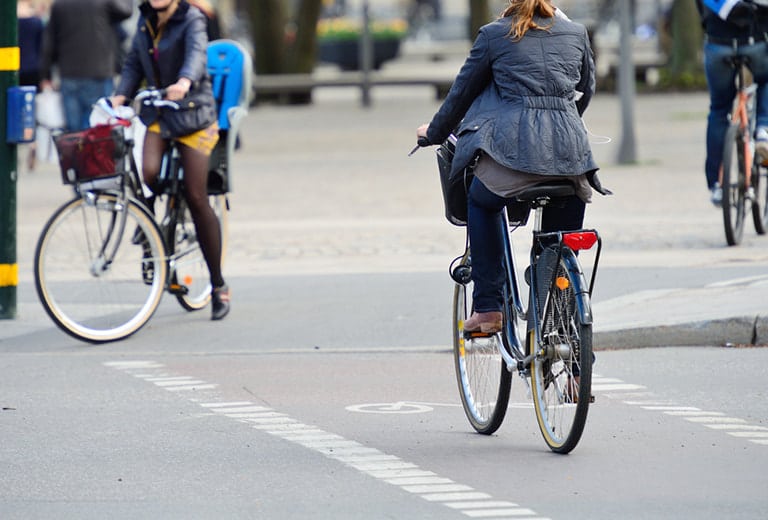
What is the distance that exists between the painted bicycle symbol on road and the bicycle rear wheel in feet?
7.32

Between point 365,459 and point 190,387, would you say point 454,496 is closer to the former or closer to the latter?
point 365,459

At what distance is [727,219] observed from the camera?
10211 mm

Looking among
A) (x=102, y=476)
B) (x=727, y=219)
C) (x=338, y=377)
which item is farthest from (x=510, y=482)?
(x=727, y=219)

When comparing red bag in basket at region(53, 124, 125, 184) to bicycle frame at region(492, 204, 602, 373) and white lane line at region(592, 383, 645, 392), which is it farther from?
bicycle frame at region(492, 204, 602, 373)

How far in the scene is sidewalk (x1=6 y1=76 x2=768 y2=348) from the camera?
8086 mm

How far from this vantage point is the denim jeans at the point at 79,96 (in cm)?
1460

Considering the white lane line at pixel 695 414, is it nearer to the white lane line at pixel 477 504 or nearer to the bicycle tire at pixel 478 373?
the bicycle tire at pixel 478 373

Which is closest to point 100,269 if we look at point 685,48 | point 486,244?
point 486,244

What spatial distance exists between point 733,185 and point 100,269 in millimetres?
4269

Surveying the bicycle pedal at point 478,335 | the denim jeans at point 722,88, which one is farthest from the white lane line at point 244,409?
the denim jeans at point 722,88

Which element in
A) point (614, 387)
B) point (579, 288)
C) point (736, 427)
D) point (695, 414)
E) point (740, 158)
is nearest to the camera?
point (579, 288)

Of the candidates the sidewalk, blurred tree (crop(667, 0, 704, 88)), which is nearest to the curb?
the sidewalk

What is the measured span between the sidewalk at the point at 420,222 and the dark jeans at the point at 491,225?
1.01ft

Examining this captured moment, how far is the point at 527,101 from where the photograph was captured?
5586 millimetres
